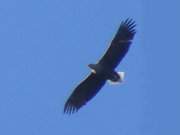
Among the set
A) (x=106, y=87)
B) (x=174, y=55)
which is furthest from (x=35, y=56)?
(x=174, y=55)

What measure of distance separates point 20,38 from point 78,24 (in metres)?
0.17

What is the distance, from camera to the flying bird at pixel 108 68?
254cm

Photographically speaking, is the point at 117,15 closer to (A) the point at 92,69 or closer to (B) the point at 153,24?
(B) the point at 153,24

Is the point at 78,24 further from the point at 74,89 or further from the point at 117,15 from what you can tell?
the point at 74,89

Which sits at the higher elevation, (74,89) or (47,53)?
(47,53)

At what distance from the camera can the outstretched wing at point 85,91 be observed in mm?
2572

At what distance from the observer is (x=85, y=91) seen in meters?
2.58

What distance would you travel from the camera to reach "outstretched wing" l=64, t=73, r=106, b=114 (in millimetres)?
2572

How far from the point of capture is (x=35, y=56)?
9.29 ft

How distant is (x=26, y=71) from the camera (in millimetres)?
2826

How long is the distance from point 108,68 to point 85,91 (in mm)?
92

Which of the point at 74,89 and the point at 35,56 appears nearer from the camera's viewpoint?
the point at 74,89

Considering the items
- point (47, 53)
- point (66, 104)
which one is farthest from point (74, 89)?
point (47, 53)

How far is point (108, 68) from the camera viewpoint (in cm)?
254
